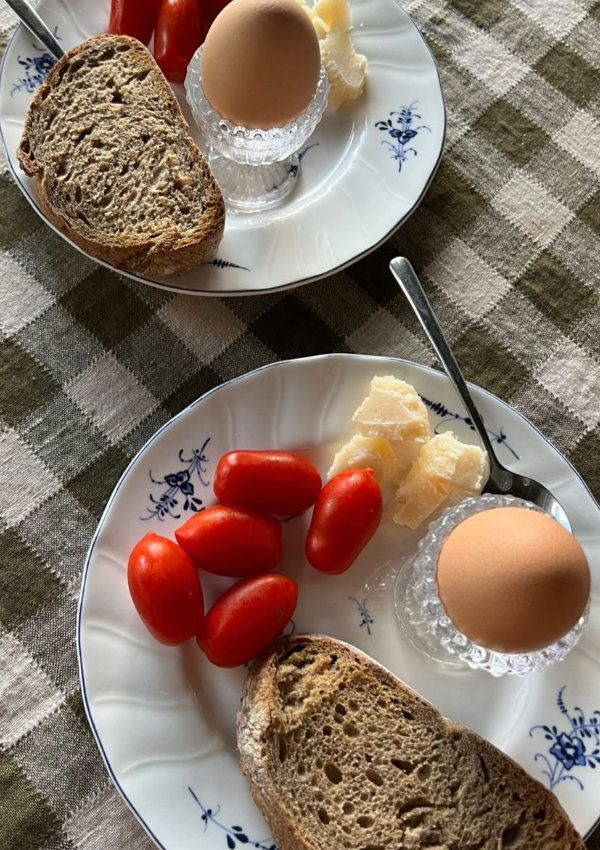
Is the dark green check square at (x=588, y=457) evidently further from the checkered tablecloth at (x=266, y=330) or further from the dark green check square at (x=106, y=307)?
the dark green check square at (x=106, y=307)

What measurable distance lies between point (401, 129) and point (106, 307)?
535 millimetres

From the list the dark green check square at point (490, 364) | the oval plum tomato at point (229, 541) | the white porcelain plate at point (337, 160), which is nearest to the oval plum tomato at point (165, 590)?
the oval plum tomato at point (229, 541)

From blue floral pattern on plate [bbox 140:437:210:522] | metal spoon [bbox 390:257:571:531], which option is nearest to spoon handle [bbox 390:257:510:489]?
metal spoon [bbox 390:257:571:531]

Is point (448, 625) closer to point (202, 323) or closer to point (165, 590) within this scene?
point (165, 590)

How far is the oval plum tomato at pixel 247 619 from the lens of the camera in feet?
3.35

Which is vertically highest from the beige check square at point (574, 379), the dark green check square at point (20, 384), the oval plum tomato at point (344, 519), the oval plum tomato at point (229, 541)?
the dark green check square at point (20, 384)

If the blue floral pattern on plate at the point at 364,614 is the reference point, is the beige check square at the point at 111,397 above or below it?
above

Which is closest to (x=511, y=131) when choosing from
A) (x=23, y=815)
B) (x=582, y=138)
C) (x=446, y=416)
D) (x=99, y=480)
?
(x=582, y=138)

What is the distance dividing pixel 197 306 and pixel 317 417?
27 cm

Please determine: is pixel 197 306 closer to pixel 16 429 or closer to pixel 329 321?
pixel 329 321

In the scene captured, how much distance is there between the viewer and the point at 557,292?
1308mm

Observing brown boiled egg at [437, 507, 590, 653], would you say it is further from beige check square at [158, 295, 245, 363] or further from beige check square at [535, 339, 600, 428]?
beige check square at [158, 295, 245, 363]

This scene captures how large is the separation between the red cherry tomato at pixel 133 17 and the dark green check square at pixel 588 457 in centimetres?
92

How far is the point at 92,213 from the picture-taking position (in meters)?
1.16
